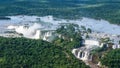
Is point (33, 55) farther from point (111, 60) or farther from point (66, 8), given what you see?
point (66, 8)

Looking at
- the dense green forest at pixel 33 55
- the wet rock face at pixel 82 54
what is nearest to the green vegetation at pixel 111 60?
the wet rock face at pixel 82 54

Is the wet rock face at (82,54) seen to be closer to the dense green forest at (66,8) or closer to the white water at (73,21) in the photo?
the white water at (73,21)

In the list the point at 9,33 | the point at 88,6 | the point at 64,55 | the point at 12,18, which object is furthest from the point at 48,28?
the point at 88,6

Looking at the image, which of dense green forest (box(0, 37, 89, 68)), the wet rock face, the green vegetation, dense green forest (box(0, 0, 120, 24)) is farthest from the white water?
the green vegetation

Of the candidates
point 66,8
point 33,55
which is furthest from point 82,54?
point 66,8

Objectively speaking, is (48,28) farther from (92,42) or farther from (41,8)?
(41,8)
